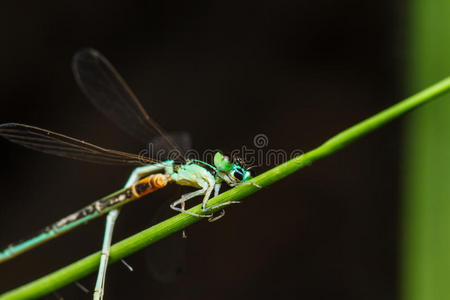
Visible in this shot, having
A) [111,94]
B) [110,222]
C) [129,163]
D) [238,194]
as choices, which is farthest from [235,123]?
[238,194]

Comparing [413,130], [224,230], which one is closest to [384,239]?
[224,230]

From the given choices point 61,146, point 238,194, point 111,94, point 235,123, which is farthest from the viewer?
point 235,123

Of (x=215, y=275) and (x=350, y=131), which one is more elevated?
(x=215, y=275)

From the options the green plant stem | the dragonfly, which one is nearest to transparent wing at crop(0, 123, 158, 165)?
the dragonfly

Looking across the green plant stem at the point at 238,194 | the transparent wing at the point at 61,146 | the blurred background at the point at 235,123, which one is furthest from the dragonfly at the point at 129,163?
the blurred background at the point at 235,123

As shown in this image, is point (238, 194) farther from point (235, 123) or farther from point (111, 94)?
point (235, 123)

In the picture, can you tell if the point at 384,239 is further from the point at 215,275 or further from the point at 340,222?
the point at 215,275

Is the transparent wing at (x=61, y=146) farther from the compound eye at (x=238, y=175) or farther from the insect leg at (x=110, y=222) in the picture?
the compound eye at (x=238, y=175)
